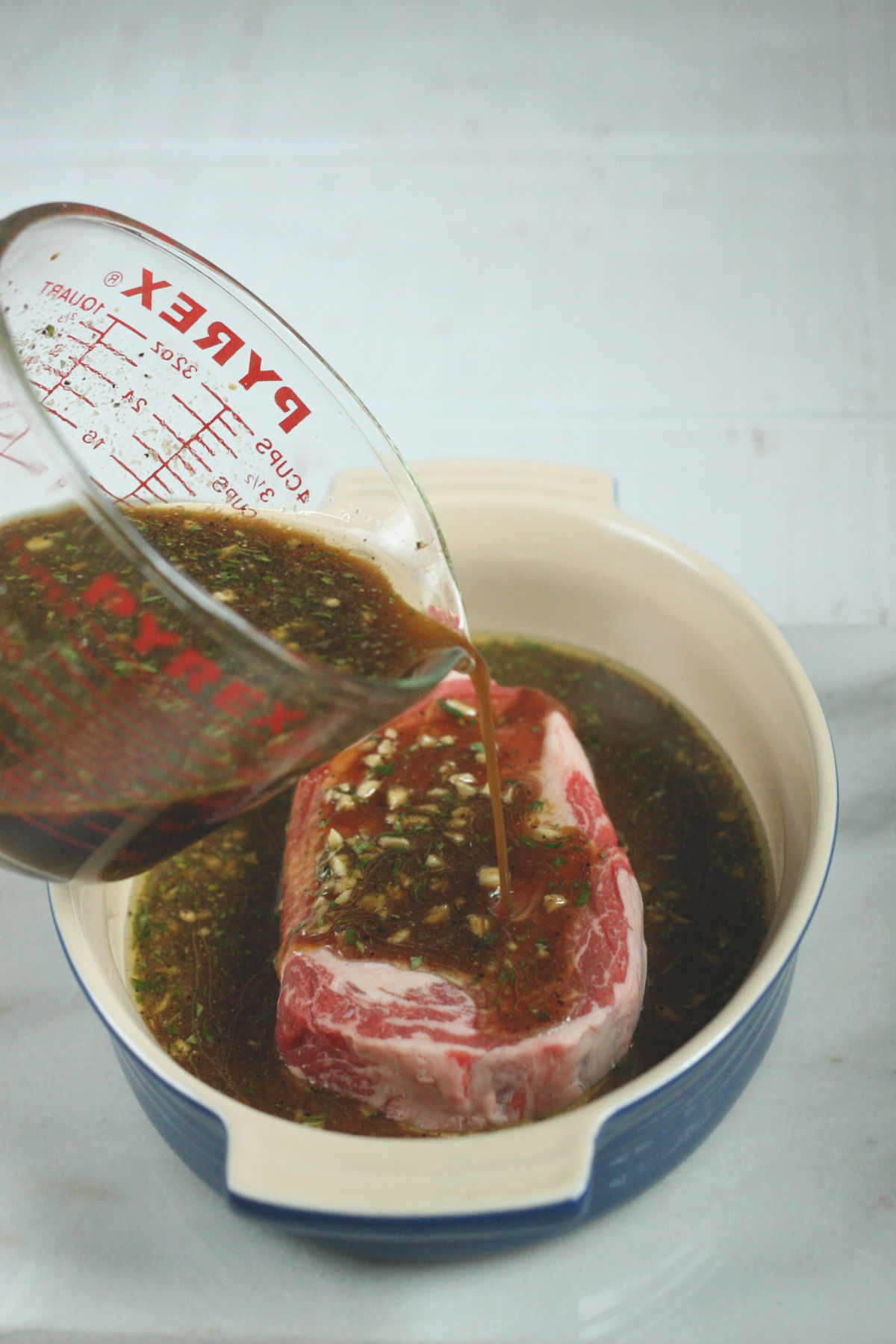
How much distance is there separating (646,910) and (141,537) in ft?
3.27

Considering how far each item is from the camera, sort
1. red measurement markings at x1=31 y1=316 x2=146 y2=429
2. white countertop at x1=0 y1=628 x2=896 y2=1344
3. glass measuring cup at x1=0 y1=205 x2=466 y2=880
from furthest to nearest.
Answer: red measurement markings at x1=31 y1=316 x2=146 y2=429 < white countertop at x1=0 y1=628 x2=896 y2=1344 < glass measuring cup at x1=0 y1=205 x2=466 y2=880

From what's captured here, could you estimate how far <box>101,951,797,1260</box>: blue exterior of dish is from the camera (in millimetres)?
1232

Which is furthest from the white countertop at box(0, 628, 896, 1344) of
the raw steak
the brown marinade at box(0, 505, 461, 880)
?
the brown marinade at box(0, 505, 461, 880)

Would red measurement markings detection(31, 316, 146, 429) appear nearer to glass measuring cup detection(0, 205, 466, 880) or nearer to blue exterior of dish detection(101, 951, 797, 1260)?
glass measuring cup detection(0, 205, 466, 880)

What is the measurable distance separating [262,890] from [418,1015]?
430 mm

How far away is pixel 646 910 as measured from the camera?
182 centimetres

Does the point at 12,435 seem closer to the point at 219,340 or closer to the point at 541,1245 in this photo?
the point at 219,340

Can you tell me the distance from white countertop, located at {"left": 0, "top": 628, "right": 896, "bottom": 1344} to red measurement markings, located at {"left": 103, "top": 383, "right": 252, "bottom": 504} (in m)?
0.79

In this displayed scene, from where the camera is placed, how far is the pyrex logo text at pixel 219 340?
1.66 m

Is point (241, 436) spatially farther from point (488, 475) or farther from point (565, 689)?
point (565, 689)

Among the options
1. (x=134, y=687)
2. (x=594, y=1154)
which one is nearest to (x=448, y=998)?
(x=594, y=1154)

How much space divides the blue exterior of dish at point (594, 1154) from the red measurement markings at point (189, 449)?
2.36 ft

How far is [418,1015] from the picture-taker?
1.56 meters

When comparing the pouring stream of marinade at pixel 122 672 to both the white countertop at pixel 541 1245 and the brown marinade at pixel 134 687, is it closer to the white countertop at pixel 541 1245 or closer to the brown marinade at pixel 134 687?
the brown marinade at pixel 134 687
